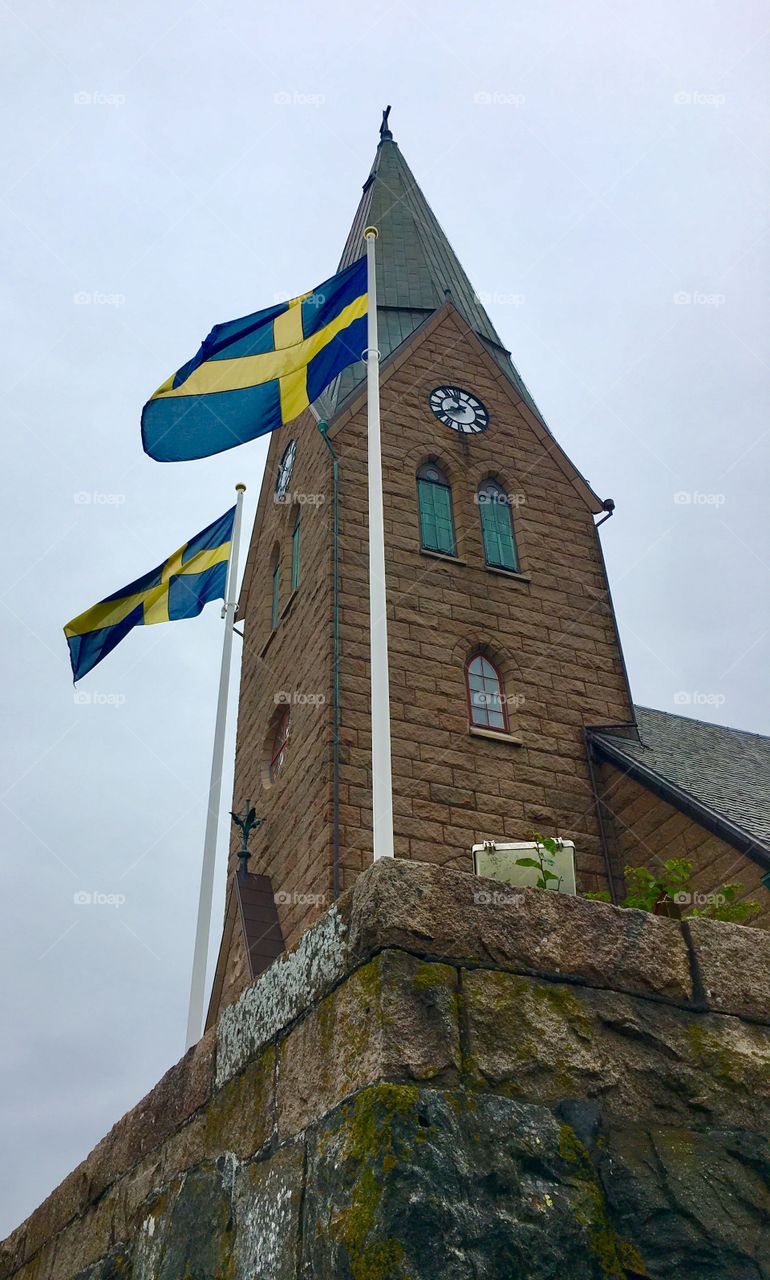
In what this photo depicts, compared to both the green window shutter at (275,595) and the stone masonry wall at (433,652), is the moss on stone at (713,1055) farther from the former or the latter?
the green window shutter at (275,595)

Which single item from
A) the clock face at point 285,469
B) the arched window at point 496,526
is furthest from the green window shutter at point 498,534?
the clock face at point 285,469

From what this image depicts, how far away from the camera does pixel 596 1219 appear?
10.9 feet

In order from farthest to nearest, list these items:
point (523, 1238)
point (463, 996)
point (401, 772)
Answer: point (401, 772), point (463, 996), point (523, 1238)

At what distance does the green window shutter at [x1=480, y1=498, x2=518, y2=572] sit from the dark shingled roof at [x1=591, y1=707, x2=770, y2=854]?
2.90 meters

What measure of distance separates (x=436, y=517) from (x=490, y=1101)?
43.4 ft

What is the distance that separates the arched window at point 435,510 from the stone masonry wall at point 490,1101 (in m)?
11.8

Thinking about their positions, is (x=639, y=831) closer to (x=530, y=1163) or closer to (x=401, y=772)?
(x=401, y=772)

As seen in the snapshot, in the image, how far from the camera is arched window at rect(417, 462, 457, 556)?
15.9 metres

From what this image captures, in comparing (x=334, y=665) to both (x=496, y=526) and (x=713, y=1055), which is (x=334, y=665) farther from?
(x=713, y=1055)

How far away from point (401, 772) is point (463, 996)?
9379mm

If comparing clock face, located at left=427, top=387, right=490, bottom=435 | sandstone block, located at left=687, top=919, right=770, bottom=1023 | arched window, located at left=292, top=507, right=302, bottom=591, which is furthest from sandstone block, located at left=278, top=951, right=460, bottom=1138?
clock face, located at left=427, top=387, right=490, bottom=435

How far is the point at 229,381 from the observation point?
9586 millimetres

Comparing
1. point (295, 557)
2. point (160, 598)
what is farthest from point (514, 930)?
point (295, 557)

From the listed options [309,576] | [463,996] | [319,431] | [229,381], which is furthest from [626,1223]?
[319,431]
